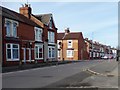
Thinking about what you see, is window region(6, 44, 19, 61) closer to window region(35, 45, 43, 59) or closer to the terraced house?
the terraced house

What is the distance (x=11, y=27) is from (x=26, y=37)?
6.07m

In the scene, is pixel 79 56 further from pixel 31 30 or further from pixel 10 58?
pixel 10 58

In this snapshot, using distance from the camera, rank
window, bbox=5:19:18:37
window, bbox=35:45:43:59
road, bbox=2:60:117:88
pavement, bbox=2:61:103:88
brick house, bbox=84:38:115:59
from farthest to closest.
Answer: brick house, bbox=84:38:115:59 < window, bbox=35:45:43:59 < window, bbox=5:19:18:37 < road, bbox=2:60:117:88 < pavement, bbox=2:61:103:88

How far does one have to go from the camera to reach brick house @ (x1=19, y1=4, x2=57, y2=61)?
180ft

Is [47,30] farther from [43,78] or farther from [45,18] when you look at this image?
[43,78]

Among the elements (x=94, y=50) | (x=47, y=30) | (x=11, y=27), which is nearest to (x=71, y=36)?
(x=47, y=30)

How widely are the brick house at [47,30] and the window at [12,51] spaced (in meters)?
10.2

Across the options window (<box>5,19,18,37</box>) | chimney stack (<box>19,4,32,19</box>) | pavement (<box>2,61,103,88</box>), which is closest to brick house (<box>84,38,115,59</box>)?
chimney stack (<box>19,4,32,19</box>)

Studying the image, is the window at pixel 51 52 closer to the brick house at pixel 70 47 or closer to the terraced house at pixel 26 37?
the terraced house at pixel 26 37

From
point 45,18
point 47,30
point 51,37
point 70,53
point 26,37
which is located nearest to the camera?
point 26,37

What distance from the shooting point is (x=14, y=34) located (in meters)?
41.2

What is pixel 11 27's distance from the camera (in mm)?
40125

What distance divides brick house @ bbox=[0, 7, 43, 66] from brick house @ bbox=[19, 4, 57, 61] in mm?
4326

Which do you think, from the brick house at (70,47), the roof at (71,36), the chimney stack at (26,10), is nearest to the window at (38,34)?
the chimney stack at (26,10)
